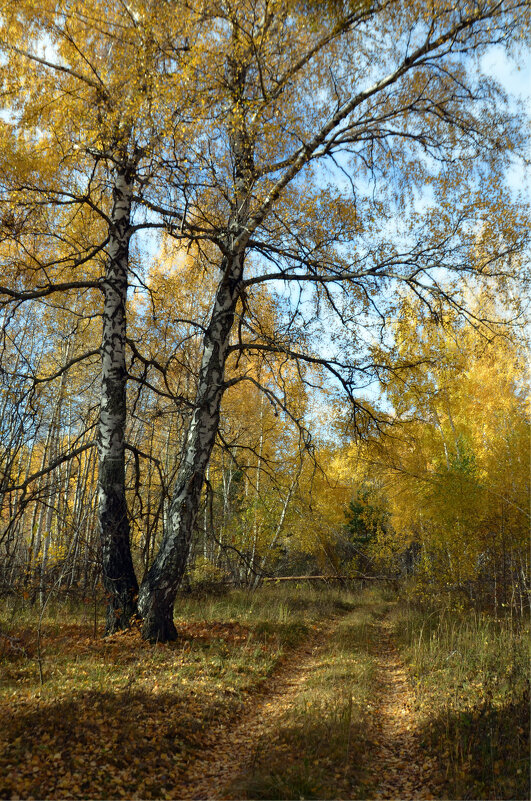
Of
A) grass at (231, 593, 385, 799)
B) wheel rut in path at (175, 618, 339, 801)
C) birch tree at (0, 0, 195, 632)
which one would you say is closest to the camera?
grass at (231, 593, 385, 799)

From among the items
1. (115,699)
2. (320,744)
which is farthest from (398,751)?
(115,699)

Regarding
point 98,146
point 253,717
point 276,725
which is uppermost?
point 98,146

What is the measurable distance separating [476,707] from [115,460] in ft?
16.1

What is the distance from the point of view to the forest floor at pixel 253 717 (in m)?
3.17

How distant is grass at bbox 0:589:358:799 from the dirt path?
1400 mm

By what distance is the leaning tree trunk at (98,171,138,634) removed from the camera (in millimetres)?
6035

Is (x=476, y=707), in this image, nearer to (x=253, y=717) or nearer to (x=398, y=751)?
(x=398, y=751)

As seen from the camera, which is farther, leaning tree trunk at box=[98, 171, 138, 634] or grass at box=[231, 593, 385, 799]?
leaning tree trunk at box=[98, 171, 138, 634]

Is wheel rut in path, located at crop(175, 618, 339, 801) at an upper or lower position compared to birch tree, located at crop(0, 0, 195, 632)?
lower

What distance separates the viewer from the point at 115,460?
20.3 feet

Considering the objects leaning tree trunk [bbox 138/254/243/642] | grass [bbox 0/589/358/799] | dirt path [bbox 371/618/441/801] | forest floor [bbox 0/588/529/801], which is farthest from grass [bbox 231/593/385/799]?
leaning tree trunk [bbox 138/254/243/642]

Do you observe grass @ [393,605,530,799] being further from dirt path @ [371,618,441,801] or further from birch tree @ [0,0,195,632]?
birch tree @ [0,0,195,632]

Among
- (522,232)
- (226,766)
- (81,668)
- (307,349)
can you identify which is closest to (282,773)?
(226,766)

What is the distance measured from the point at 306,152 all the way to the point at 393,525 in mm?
14758
